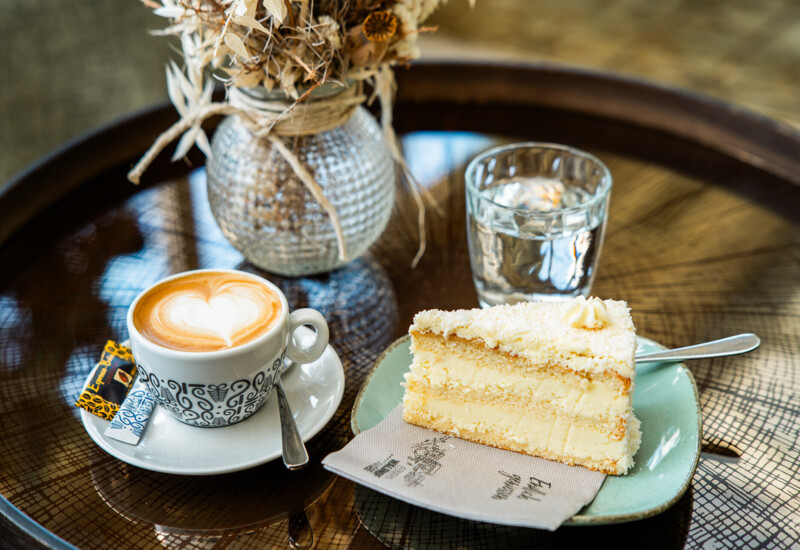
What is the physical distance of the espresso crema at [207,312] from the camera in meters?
0.82

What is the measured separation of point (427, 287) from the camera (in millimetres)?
1131

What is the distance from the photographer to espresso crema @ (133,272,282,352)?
825mm

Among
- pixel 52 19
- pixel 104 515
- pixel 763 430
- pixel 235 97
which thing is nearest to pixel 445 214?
pixel 235 97

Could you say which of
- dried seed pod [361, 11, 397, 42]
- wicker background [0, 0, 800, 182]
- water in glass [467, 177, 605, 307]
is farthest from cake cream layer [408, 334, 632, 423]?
wicker background [0, 0, 800, 182]

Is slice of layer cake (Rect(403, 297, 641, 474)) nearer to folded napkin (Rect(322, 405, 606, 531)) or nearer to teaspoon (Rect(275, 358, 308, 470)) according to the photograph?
folded napkin (Rect(322, 405, 606, 531))

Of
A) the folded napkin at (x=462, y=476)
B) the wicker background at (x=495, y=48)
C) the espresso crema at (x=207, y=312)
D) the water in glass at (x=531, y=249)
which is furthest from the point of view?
the wicker background at (x=495, y=48)

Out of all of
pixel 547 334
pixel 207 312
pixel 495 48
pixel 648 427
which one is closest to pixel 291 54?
pixel 207 312

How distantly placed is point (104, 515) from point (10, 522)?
0.28ft

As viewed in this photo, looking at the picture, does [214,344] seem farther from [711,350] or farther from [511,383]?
[711,350]

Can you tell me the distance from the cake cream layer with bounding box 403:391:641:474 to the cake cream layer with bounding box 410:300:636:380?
2.8 inches

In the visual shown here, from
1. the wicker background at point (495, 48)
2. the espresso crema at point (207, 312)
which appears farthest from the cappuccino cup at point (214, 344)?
the wicker background at point (495, 48)

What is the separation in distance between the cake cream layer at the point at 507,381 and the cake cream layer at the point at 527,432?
0.04 feet

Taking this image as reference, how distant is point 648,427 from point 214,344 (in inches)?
18.9

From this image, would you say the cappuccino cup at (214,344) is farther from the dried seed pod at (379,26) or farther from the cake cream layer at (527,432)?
the dried seed pod at (379,26)
